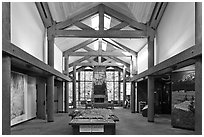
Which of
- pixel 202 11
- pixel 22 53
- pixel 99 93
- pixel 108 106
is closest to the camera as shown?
pixel 202 11

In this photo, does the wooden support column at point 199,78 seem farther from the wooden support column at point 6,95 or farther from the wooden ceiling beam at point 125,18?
the wooden ceiling beam at point 125,18

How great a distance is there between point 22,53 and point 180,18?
5.72 metres

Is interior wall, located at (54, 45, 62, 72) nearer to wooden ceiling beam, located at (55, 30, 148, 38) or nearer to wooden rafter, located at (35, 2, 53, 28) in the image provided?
wooden ceiling beam, located at (55, 30, 148, 38)

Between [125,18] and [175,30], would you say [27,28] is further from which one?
[175,30]

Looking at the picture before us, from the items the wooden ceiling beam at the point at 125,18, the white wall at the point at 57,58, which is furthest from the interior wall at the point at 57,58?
the wooden ceiling beam at the point at 125,18

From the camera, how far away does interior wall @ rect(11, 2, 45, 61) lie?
8477 millimetres

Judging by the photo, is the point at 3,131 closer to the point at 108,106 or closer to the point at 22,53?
the point at 22,53

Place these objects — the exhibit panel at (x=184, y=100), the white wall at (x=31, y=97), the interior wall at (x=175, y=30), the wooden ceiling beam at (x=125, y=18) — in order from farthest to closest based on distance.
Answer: the white wall at (x=31, y=97)
the wooden ceiling beam at (x=125, y=18)
the exhibit panel at (x=184, y=100)
the interior wall at (x=175, y=30)

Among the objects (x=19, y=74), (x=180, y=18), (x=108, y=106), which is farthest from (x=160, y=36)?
(x=108, y=106)

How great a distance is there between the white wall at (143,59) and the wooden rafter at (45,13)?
247 inches

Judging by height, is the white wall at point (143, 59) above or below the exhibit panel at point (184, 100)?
above

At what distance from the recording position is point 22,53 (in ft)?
23.4

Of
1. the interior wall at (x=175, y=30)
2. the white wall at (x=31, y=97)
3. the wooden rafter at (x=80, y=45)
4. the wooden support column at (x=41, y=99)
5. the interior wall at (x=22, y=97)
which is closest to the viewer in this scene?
the interior wall at (x=175, y=30)

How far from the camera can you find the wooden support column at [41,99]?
565 inches
